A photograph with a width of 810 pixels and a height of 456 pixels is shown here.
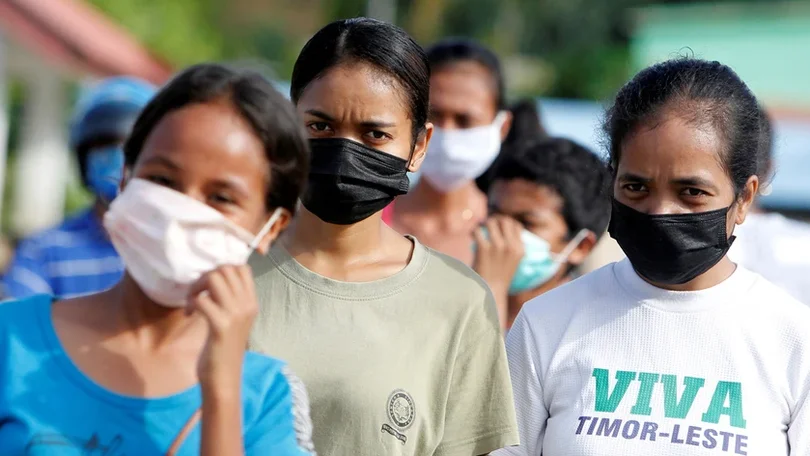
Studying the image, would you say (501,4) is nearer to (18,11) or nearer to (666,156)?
(18,11)

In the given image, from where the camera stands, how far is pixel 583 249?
511cm

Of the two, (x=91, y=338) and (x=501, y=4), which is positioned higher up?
(x=501, y=4)

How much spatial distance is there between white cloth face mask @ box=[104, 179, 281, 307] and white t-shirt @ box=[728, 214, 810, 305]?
362cm

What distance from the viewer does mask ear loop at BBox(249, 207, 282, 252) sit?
2.71 m

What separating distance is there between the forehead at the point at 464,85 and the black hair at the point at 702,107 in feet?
6.07

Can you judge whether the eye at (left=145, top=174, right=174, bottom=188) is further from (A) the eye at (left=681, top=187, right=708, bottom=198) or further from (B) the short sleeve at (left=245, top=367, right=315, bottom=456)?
(A) the eye at (left=681, top=187, right=708, bottom=198)

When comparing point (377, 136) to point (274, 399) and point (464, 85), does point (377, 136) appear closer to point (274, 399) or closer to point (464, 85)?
point (274, 399)

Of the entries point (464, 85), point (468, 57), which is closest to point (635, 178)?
point (464, 85)

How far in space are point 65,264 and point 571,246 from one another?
79.6 inches

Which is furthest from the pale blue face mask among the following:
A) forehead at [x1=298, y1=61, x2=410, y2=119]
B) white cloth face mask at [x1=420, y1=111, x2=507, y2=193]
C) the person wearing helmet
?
the person wearing helmet

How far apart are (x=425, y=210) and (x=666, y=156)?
2.11 metres

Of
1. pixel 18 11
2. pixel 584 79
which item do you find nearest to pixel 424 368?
pixel 18 11

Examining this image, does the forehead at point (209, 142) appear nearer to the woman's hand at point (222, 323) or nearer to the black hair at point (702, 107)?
the woman's hand at point (222, 323)

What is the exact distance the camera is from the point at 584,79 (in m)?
35.5
